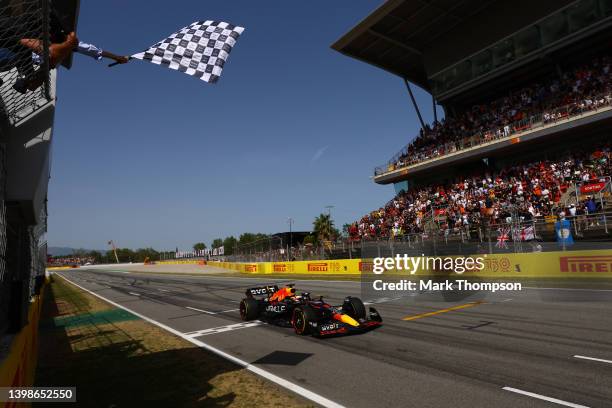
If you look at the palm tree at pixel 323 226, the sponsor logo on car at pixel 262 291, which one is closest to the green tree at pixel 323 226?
the palm tree at pixel 323 226

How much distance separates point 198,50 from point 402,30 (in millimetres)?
30039

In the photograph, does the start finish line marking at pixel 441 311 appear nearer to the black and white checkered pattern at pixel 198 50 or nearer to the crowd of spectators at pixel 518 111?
the black and white checkered pattern at pixel 198 50

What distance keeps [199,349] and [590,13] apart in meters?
29.3

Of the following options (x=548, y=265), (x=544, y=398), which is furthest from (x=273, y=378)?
(x=548, y=265)

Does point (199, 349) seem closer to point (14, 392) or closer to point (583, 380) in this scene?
point (14, 392)

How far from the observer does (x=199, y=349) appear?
313 inches

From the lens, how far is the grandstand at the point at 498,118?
21297 millimetres

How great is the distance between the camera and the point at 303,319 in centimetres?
851

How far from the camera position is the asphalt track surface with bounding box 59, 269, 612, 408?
15.5ft

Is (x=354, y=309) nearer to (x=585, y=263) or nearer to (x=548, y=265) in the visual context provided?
(x=585, y=263)

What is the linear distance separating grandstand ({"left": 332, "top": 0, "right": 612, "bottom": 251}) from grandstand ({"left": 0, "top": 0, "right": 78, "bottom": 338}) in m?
15.9

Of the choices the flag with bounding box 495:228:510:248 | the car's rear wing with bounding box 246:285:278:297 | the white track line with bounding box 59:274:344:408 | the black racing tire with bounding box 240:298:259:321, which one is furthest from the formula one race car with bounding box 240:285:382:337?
the flag with bounding box 495:228:510:248

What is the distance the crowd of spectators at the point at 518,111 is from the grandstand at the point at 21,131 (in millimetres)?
25145

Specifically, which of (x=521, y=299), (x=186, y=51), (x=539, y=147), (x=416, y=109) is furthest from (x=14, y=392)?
(x=416, y=109)
